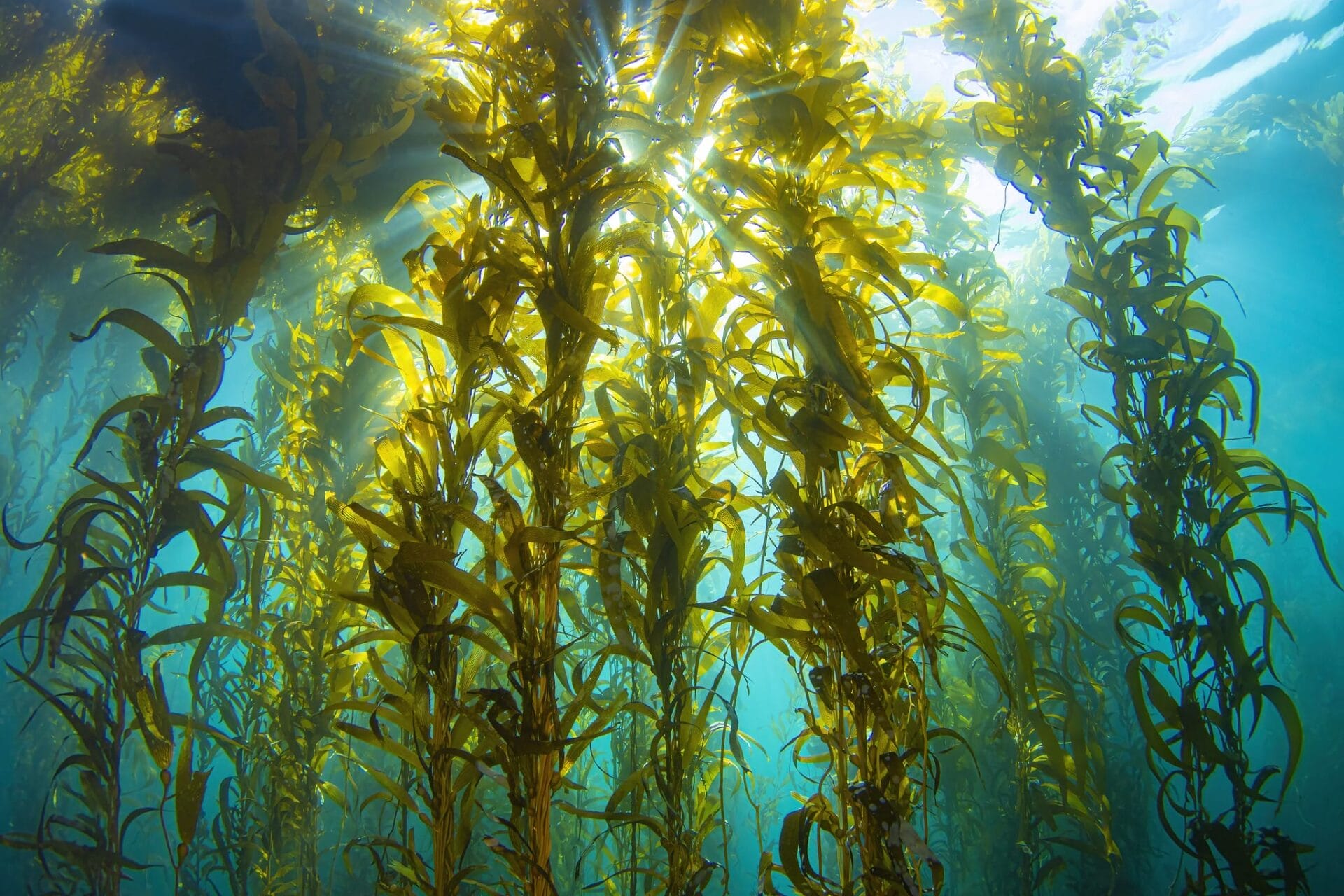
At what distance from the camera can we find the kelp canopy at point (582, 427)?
54.6 inches

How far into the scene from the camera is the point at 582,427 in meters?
1.70

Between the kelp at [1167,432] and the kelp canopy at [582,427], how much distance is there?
2 centimetres

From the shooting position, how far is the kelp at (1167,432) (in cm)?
207

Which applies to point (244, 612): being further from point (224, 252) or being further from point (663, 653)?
point (663, 653)

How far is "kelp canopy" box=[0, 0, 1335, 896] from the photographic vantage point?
139cm

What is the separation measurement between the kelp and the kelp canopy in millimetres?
21

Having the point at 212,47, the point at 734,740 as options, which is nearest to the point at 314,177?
the point at 212,47

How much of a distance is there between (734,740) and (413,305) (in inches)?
57.7

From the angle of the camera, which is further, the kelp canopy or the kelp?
the kelp

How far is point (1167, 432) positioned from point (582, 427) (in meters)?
2.32

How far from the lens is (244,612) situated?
349 cm

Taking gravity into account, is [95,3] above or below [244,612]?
above

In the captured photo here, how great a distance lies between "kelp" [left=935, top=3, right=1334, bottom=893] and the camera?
207cm

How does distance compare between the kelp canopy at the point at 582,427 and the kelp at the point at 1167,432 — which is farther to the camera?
the kelp at the point at 1167,432
